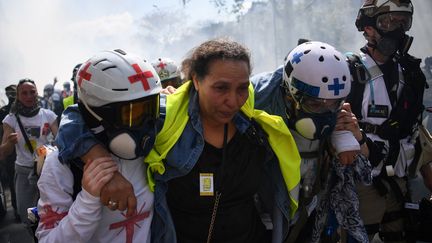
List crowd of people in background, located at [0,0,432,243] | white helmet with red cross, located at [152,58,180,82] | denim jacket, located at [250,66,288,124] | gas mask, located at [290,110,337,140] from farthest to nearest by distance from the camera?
white helmet with red cross, located at [152,58,180,82]
denim jacket, located at [250,66,288,124]
gas mask, located at [290,110,337,140]
crowd of people in background, located at [0,0,432,243]

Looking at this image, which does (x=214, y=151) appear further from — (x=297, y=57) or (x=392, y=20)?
(x=392, y=20)

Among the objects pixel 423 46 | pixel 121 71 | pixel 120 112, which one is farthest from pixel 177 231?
pixel 423 46

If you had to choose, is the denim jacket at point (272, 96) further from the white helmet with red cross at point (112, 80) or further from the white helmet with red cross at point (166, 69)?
the white helmet with red cross at point (166, 69)

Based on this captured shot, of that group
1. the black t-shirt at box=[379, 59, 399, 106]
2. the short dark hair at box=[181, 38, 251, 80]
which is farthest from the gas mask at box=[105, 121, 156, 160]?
the black t-shirt at box=[379, 59, 399, 106]

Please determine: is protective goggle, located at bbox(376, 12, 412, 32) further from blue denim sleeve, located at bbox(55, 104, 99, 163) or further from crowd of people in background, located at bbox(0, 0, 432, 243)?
blue denim sleeve, located at bbox(55, 104, 99, 163)

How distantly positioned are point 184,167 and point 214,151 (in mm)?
209

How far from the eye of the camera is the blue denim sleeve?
1.64 meters

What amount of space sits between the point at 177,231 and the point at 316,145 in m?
1.00

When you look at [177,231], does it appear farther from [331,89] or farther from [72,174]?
[331,89]

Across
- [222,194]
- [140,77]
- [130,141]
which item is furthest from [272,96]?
[130,141]

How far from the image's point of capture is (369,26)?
3.13 m

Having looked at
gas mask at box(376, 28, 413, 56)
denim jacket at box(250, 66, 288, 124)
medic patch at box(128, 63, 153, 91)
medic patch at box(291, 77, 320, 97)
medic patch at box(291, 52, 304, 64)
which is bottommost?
denim jacket at box(250, 66, 288, 124)

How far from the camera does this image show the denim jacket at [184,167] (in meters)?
1.70

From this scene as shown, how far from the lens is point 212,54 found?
1931 millimetres
